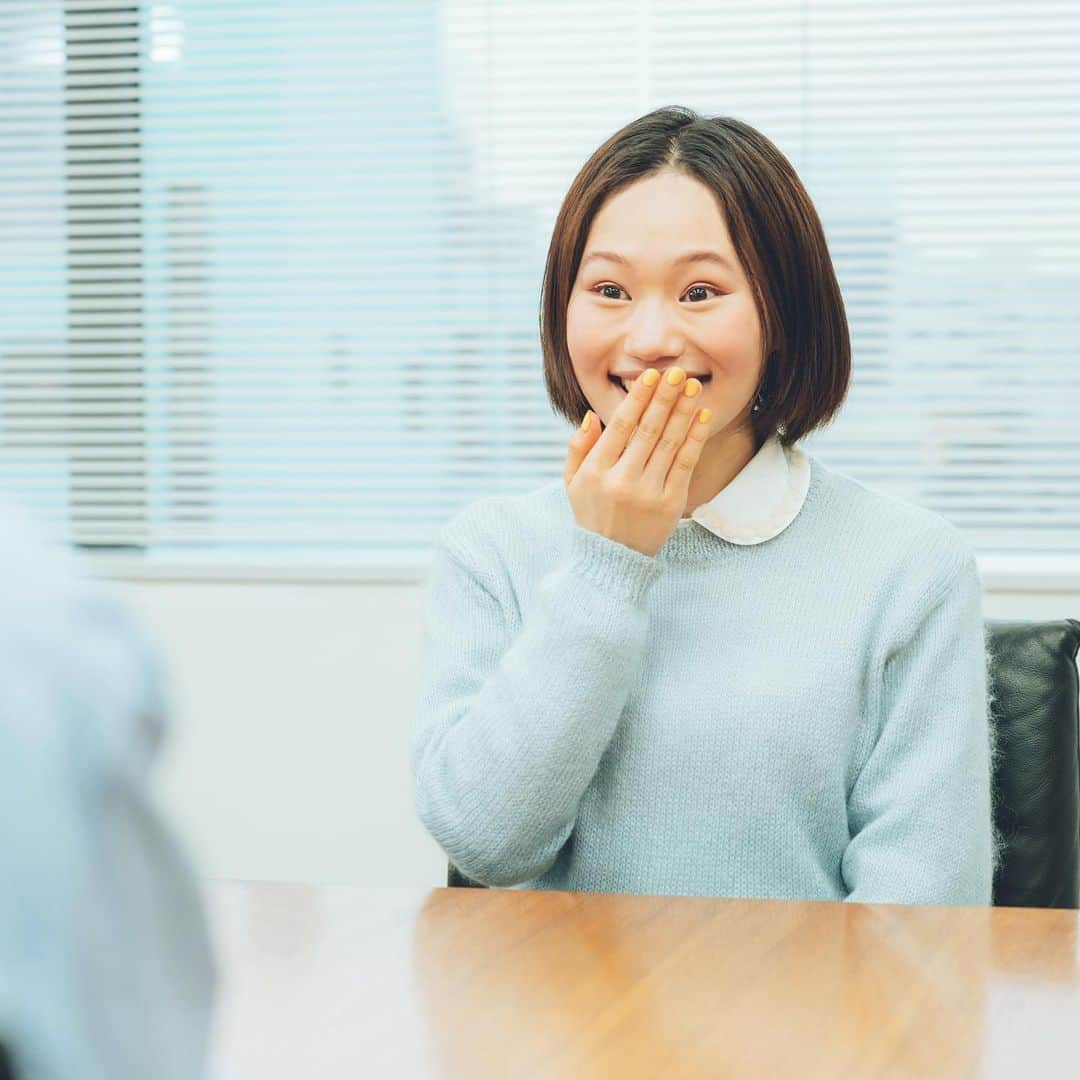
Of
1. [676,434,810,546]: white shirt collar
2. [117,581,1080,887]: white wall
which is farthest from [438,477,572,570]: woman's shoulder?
[117,581,1080,887]: white wall

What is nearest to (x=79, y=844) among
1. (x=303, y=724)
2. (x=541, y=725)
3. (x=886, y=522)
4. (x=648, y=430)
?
(x=541, y=725)

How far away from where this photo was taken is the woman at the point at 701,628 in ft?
3.67

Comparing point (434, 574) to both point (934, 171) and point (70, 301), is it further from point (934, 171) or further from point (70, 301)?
point (70, 301)

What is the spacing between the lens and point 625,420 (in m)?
1.21

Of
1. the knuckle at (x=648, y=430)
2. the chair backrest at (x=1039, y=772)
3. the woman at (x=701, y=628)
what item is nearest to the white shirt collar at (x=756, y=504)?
the woman at (x=701, y=628)

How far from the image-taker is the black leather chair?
4.09 ft

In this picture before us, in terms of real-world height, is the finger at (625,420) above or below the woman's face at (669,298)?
below

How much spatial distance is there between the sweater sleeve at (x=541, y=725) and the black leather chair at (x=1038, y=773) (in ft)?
0.45

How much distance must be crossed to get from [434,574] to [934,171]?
51.2 inches

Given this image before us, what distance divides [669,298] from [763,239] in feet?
0.32

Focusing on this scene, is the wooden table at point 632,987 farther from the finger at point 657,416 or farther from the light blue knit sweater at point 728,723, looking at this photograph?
the finger at point 657,416

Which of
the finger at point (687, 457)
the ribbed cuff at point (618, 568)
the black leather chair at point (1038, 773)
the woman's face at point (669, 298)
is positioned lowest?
the black leather chair at point (1038, 773)

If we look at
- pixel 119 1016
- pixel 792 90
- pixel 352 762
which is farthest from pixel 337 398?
pixel 119 1016

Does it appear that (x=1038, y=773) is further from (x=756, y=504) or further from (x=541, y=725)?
(x=541, y=725)
